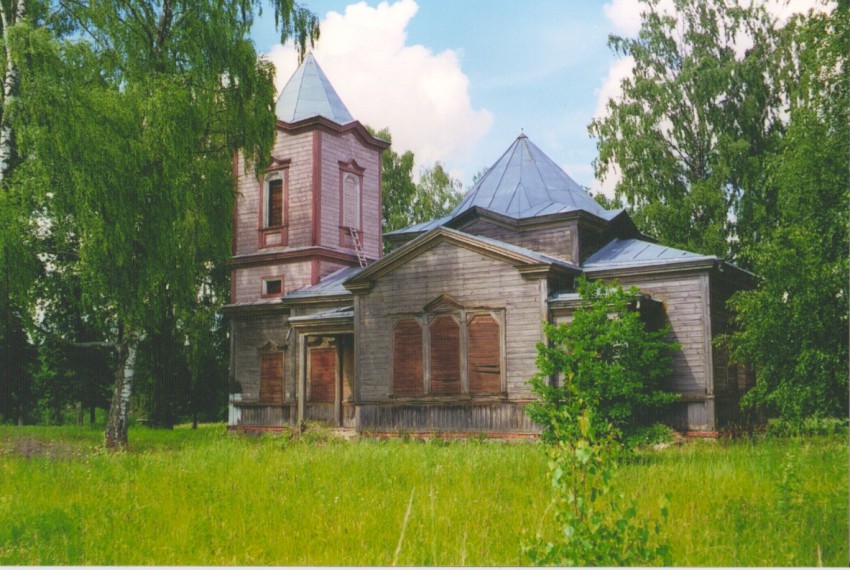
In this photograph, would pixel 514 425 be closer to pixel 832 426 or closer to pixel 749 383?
pixel 749 383

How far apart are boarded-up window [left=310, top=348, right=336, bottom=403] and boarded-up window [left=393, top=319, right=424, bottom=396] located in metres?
3.09

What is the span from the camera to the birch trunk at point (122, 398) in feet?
41.5

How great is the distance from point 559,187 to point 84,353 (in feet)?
48.3

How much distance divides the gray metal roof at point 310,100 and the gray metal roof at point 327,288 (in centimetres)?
379

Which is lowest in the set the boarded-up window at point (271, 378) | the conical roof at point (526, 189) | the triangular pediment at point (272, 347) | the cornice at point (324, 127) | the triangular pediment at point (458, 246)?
the boarded-up window at point (271, 378)

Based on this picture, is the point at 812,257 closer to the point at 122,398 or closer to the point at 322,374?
the point at 122,398

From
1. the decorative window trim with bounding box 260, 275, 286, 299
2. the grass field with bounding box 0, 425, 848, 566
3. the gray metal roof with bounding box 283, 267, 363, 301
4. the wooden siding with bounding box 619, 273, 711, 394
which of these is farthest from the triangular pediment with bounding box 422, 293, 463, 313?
the decorative window trim with bounding box 260, 275, 286, 299

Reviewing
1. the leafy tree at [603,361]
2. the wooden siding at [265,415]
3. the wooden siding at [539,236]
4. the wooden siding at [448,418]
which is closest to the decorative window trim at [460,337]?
the wooden siding at [448,418]

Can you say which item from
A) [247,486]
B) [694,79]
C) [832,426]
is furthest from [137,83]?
[832,426]

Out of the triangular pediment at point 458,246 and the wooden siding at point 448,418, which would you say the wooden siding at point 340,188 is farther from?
the wooden siding at point 448,418

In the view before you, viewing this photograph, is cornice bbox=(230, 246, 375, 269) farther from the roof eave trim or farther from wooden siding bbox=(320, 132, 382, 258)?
the roof eave trim

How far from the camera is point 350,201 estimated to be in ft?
64.3

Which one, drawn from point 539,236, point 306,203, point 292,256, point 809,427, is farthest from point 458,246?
point 809,427

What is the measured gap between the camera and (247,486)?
25.8 ft
